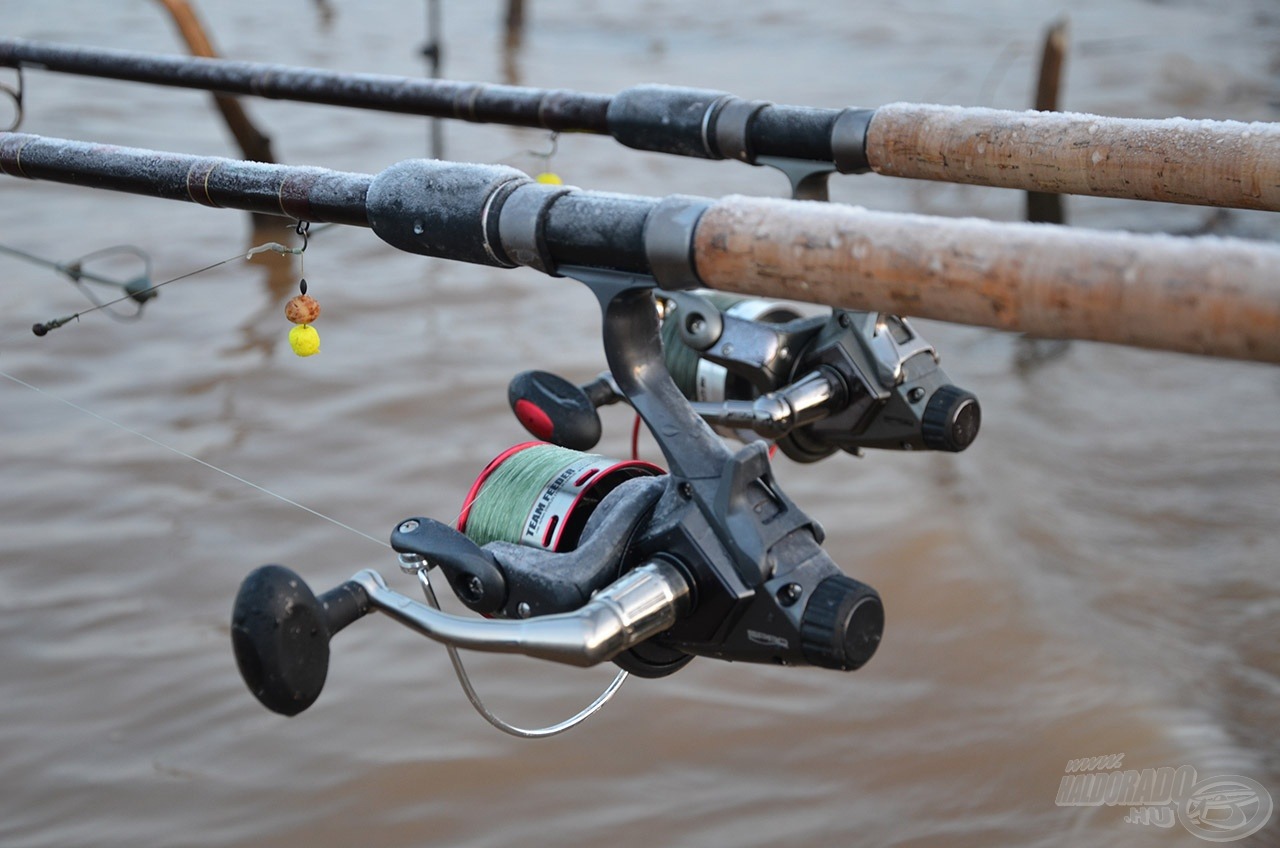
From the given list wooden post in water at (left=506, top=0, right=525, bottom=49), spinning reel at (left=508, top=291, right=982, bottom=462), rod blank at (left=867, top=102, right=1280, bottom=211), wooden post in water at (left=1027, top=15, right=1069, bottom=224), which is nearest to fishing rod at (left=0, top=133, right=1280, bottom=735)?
spinning reel at (left=508, top=291, right=982, bottom=462)

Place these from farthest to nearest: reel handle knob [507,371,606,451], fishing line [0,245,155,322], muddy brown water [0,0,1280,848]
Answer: fishing line [0,245,155,322] → muddy brown water [0,0,1280,848] → reel handle knob [507,371,606,451]

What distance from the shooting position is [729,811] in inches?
→ 115

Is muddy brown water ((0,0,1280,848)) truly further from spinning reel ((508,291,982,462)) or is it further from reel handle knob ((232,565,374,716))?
reel handle knob ((232,565,374,716))

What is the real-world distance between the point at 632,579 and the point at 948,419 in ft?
2.60

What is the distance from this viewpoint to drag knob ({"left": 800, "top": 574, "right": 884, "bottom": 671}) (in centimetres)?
144

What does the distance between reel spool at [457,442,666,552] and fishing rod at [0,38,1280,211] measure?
63 cm

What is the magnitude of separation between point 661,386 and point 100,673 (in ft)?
7.29

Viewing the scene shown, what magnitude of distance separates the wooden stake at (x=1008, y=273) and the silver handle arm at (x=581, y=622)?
332 millimetres

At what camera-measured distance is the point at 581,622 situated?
1.39m

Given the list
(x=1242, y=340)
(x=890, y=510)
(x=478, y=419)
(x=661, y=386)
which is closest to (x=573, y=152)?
(x=478, y=419)

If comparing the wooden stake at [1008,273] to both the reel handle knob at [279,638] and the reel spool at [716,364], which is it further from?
the reel spool at [716,364]

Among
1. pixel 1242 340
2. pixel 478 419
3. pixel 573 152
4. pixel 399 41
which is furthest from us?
pixel 399 41

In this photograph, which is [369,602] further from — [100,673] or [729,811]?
[100,673]

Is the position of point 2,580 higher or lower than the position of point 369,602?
lower
